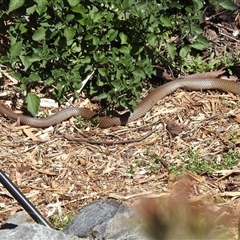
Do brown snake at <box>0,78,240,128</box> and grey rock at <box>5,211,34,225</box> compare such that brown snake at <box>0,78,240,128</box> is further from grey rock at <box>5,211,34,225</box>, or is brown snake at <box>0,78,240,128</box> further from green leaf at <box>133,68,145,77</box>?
grey rock at <box>5,211,34,225</box>

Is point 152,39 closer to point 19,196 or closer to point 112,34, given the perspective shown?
point 112,34

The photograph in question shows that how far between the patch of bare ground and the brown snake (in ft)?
0.19

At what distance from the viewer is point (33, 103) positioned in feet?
20.4

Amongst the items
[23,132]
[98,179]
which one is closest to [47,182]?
[98,179]

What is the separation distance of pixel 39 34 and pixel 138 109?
110 centimetres

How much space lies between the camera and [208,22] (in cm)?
721

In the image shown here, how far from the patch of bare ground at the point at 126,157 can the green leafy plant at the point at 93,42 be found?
33 cm

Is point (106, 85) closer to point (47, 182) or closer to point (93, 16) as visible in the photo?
point (93, 16)

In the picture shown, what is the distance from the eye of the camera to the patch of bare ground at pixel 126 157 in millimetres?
5223

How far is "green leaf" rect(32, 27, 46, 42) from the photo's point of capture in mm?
6035

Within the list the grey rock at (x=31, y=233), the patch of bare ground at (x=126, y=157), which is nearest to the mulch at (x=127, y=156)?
the patch of bare ground at (x=126, y=157)

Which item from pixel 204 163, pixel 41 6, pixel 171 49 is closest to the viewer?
pixel 204 163

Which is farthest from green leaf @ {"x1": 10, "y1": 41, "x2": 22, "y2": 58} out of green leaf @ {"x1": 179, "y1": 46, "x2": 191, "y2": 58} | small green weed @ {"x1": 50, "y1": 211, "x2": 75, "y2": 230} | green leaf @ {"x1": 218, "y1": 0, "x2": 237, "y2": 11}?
green leaf @ {"x1": 218, "y1": 0, "x2": 237, "y2": 11}

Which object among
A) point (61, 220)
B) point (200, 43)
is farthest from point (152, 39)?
point (61, 220)
